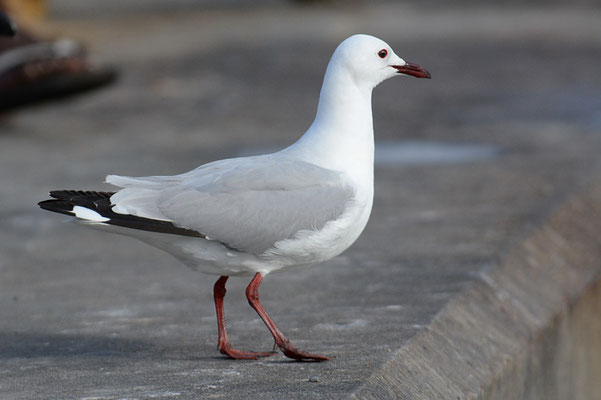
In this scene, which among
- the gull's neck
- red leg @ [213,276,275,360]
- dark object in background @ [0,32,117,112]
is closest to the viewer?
red leg @ [213,276,275,360]

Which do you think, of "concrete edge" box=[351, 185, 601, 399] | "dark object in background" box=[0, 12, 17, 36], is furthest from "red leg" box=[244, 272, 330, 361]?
"dark object in background" box=[0, 12, 17, 36]

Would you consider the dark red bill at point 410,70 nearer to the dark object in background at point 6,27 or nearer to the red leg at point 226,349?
the red leg at point 226,349

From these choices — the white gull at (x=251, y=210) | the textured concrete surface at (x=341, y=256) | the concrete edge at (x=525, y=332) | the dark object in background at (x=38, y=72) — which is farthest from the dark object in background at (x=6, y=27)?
the dark object in background at (x=38, y=72)

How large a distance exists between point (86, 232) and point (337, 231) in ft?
10.6

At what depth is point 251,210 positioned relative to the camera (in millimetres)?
4102

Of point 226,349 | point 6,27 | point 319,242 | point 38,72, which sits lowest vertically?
point 226,349

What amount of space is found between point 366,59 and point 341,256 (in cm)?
192

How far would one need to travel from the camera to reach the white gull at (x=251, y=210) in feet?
13.3

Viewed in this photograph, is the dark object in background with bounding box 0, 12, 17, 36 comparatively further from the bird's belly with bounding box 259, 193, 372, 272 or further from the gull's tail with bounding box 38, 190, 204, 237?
the bird's belly with bounding box 259, 193, 372, 272

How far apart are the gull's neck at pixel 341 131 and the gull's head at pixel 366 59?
23 mm

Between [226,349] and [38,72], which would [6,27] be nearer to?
[226,349]

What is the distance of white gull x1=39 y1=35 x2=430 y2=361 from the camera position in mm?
4039

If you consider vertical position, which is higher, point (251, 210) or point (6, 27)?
point (6, 27)

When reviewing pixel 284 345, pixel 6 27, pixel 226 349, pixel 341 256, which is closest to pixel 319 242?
pixel 284 345
